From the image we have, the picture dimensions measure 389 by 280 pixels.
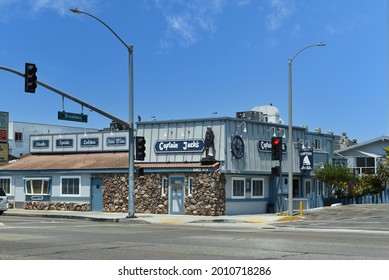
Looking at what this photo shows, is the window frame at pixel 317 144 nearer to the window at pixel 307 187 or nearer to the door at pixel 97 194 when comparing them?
the window at pixel 307 187

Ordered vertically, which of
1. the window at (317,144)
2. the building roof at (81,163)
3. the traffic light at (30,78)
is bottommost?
the building roof at (81,163)

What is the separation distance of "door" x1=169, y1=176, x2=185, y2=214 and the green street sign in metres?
7.83

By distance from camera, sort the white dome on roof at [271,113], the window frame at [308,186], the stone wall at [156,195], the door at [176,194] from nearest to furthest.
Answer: the stone wall at [156,195] → the door at [176,194] → the window frame at [308,186] → the white dome on roof at [271,113]

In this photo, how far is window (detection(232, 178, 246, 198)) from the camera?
35.5m

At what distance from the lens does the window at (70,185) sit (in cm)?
4025

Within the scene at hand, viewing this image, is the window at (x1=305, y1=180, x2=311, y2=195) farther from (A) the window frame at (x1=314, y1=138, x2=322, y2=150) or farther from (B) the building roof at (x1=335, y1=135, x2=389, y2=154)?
(B) the building roof at (x1=335, y1=135, x2=389, y2=154)

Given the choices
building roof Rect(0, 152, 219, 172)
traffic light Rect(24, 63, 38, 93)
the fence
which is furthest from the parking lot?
traffic light Rect(24, 63, 38, 93)

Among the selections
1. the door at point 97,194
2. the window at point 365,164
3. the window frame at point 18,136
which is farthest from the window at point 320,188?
the window frame at point 18,136

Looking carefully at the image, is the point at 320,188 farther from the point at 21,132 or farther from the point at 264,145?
the point at 21,132

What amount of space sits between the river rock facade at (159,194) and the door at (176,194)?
10.2 inches

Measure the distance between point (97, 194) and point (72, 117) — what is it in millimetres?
10785

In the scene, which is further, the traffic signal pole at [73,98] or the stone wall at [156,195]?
the stone wall at [156,195]

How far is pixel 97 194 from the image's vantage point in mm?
39250

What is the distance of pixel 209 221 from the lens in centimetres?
3061
